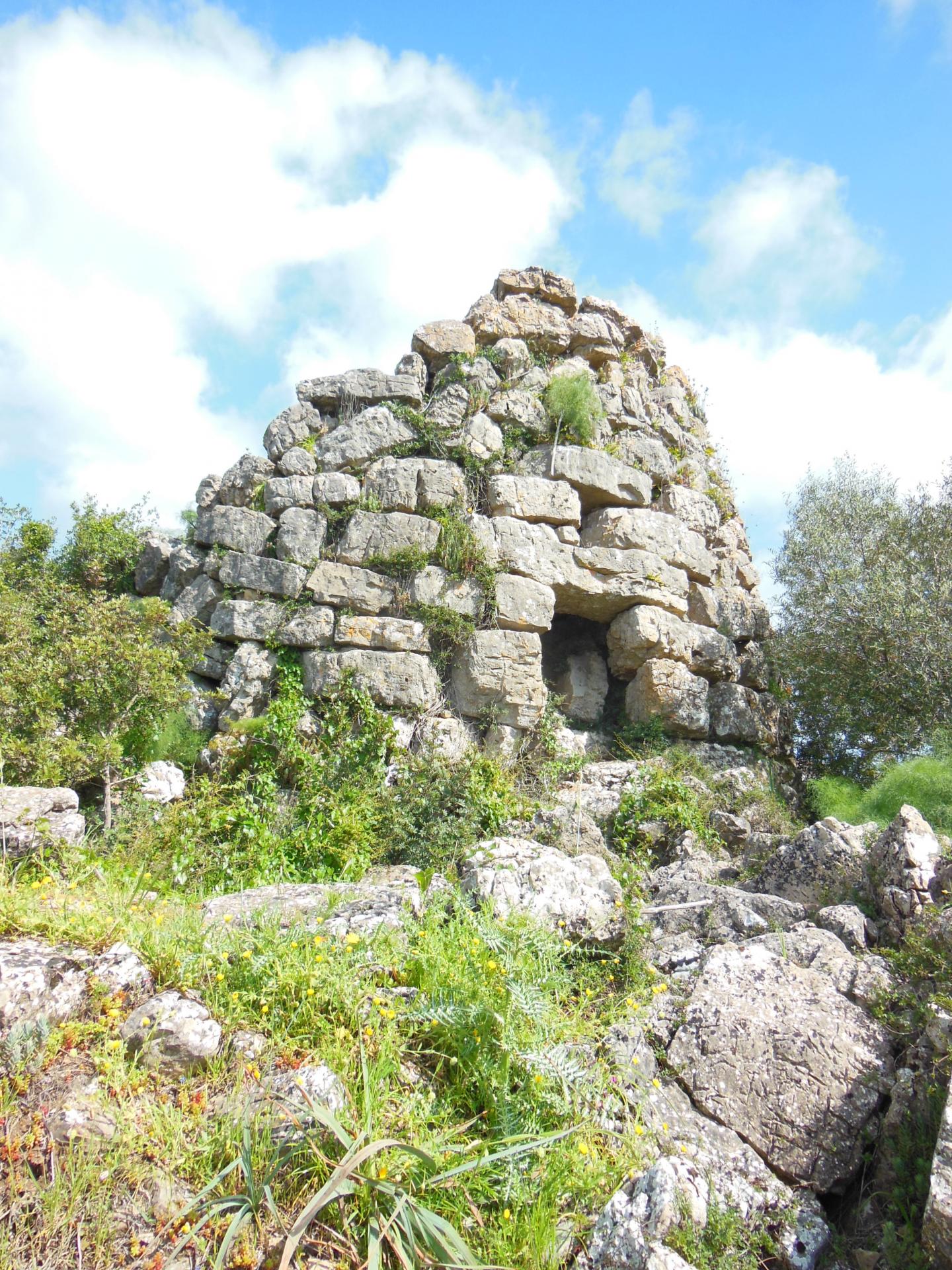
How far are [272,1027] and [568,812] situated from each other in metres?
4.95

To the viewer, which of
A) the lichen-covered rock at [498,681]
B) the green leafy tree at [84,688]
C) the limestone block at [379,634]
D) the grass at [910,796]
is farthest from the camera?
the lichen-covered rock at [498,681]

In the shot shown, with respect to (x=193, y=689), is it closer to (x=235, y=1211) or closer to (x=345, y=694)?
(x=345, y=694)

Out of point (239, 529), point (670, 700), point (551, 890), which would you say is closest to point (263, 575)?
point (239, 529)

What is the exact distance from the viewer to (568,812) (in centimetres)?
827

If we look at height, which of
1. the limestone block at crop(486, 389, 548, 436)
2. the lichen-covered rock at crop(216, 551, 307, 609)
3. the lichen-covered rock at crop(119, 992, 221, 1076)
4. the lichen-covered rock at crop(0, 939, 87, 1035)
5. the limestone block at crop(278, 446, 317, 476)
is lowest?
the lichen-covered rock at crop(119, 992, 221, 1076)

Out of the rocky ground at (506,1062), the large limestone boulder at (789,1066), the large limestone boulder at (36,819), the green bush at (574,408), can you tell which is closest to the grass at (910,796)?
the rocky ground at (506,1062)

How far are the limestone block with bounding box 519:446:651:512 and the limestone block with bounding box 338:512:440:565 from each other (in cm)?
187

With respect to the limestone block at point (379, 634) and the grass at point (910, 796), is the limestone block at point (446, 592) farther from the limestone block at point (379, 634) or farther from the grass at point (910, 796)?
the grass at point (910, 796)

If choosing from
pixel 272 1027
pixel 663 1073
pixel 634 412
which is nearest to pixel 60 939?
pixel 272 1027

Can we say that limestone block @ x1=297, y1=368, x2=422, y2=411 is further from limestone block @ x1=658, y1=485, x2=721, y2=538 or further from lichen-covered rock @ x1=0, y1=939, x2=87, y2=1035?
lichen-covered rock @ x1=0, y1=939, x2=87, y2=1035

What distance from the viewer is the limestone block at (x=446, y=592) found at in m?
9.46

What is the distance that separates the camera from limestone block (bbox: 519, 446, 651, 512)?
1073 centimetres

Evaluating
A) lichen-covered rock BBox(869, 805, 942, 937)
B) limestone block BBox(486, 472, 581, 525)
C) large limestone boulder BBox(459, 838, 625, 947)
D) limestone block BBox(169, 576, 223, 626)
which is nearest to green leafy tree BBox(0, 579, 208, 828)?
limestone block BBox(169, 576, 223, 626)

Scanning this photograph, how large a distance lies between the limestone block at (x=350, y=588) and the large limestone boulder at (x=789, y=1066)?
6030 millimetres
